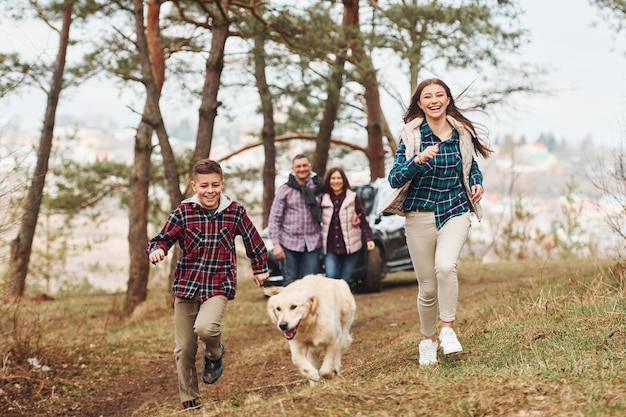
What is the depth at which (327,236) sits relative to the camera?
9023mm

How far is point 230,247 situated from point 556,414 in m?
2.78

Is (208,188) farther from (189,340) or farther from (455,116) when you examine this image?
(455,116)

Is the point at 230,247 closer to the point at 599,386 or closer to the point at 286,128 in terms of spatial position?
the point at 599,386

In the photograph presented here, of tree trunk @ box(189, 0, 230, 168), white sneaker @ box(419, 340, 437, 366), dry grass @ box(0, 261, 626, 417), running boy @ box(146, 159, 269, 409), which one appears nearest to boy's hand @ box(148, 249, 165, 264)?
running boy @ box(146, 159, 269, 409)

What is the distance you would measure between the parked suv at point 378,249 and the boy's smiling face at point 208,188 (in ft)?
25.2

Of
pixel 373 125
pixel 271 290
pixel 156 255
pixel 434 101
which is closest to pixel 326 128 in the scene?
pixel 373 125

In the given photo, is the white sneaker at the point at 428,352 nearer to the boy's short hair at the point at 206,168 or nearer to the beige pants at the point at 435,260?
the beige pants at the point at 435,260

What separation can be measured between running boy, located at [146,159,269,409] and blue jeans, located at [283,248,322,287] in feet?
10.2

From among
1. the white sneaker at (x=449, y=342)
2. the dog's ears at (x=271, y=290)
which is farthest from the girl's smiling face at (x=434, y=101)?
the dog's ears at (x=271, y=290)

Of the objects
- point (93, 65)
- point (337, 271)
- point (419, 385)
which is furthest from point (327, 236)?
point (93, 65)

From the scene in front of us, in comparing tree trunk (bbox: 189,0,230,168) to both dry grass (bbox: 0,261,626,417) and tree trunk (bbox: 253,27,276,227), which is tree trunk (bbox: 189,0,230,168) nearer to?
dry grass (bbox: 0,261,626,417)

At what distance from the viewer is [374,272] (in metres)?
13.7

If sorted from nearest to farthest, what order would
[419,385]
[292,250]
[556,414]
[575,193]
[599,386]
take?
[556,414], [599,386], [419,385], [292,250], [575,193]

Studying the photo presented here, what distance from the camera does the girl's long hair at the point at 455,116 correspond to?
563cm
